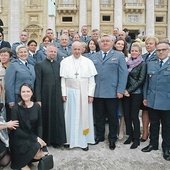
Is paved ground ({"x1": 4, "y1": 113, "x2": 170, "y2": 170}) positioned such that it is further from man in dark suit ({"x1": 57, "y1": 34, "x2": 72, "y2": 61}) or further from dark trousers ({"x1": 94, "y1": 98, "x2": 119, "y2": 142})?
man in dark suit ({"x1": 57, "y1": 34, "x2": 72, "y2": 61})

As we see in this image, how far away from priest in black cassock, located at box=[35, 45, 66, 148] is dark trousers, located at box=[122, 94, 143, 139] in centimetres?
138

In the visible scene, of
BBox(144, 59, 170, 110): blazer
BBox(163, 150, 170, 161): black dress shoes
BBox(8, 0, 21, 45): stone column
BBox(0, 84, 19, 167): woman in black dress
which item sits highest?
BBox(8, 0, 21, 45): stone column

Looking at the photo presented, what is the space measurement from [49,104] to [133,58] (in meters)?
2.02

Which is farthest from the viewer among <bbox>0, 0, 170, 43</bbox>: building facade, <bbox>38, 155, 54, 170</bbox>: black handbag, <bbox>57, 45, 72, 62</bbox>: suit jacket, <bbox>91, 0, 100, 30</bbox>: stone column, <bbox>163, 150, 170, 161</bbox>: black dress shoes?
<bbox>0, 0, 170, 43</bbox>: building facade

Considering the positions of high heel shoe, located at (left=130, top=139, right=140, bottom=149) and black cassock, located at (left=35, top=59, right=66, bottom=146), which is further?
high heel shoe, located at (left=130, top=139, right=140, bottom=149)

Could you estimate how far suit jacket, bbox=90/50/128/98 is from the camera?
5188 millimetres

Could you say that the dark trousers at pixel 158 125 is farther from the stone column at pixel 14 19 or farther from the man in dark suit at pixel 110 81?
the stone column at pixel 14 19

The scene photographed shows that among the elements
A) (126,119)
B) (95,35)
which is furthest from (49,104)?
(95,35)

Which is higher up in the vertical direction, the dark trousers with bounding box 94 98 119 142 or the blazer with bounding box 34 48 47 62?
the blazer with bounding box 34 48 47 62

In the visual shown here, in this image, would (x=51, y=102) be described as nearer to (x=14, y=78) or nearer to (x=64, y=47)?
(x=14, y=78)

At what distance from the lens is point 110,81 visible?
525 cm

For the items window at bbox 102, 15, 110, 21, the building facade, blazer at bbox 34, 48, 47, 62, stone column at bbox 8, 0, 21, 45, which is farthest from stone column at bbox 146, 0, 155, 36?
blazer at bbox 34, 48, 47, 62

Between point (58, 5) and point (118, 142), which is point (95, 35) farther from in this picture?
point (58, 5)

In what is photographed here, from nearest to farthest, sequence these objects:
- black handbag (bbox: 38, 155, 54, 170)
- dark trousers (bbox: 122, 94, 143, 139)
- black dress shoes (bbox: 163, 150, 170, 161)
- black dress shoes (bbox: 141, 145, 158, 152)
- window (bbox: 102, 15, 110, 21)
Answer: black handbag (bbox: 38, 155, 54, 170) < black dress shoes (bbox: 163, 150, 170, 161) < black dress shoes (bbox: 141, 145, 158, 152) < dark trousers (bbox: 122, 94, 143, 139) < window (bbox: 102, 15, 110, 21)
